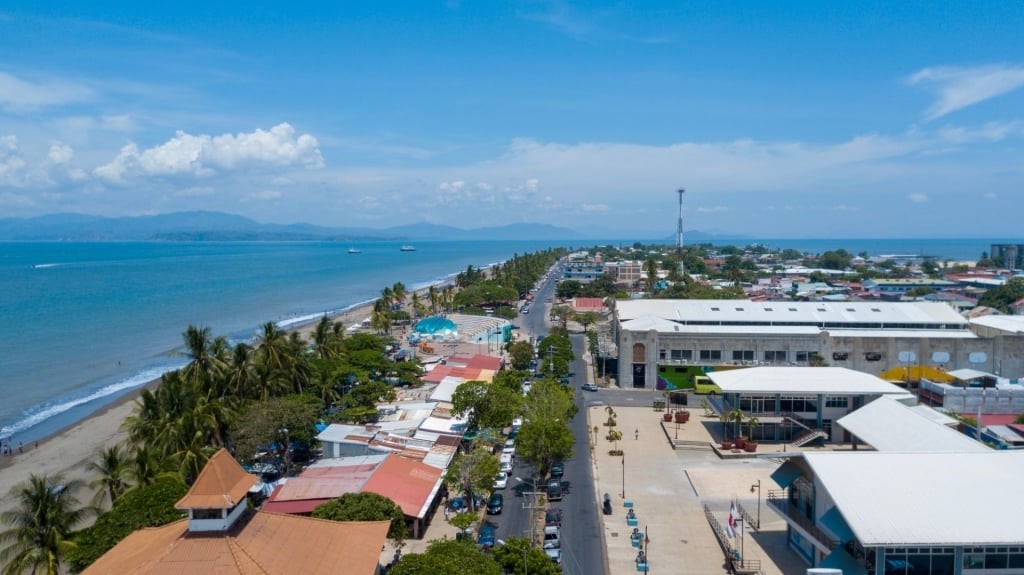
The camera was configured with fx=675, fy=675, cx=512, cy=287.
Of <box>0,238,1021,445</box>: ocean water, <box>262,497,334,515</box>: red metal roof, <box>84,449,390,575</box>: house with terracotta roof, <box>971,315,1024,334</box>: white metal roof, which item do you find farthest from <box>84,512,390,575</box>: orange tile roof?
<box>971,315,1024,334</box>: white metal roof

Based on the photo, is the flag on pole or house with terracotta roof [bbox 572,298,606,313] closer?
the flag on pole

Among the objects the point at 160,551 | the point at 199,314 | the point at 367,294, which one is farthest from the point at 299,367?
the point at 367,294

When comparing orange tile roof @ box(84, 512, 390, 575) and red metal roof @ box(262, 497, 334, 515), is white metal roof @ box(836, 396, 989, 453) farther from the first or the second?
red metal roof @ box(262, 497, 334, 515)

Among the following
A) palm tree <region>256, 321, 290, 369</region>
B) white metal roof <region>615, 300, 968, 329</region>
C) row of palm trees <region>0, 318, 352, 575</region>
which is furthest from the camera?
white metal roof <region>615, 300, 968, 329</region>

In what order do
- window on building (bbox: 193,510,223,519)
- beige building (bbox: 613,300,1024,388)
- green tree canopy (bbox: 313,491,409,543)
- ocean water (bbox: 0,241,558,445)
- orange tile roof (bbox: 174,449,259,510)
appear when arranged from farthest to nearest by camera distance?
1. ocean water (bbox: 0,241,558,445)
2. beige building (bbox: 613,300,1024,388)
3. green tree canopy (bbox: 313,491,409,543)
4. window on building (bbox: 193,510,223,519)
5. orange tile roof (bbox: 174,449,259,510)

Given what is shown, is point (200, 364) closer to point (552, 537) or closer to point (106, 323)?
point (552, 537)

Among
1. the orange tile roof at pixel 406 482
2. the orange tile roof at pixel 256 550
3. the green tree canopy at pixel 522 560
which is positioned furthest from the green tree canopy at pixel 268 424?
the green tree canopy at pixel 522 560

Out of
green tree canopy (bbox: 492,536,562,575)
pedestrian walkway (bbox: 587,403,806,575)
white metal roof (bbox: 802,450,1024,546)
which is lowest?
pedestrian walkway (bbox: 587,403,806,575)

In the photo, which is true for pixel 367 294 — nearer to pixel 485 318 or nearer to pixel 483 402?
pixel 485 318
